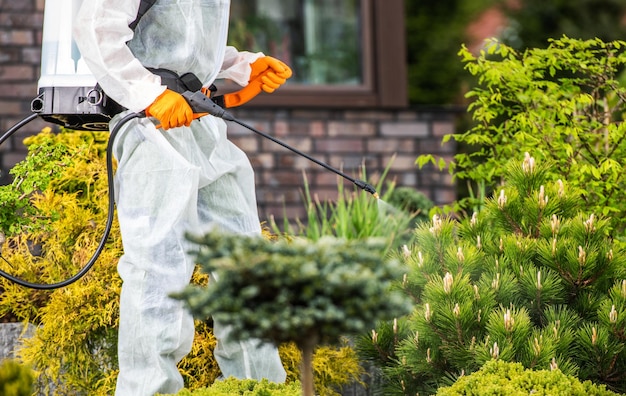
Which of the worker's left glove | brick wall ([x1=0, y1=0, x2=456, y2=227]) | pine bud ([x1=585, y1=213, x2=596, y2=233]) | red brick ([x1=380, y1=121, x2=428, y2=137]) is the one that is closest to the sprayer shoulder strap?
the worker's left glove

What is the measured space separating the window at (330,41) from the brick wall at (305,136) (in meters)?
0.25

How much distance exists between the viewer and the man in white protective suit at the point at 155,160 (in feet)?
10.1

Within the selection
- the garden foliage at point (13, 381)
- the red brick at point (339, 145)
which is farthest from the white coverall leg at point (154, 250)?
the red brick at point (339, 145)

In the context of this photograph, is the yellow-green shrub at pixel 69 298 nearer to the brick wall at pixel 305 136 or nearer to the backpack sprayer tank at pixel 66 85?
the backpack sprayer tank at pixel 66 85

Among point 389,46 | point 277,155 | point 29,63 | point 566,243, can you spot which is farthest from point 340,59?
point 566,243

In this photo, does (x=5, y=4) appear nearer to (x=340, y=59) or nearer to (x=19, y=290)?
(x=340, y=59)

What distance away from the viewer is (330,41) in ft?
22.7

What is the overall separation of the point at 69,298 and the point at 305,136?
285cm

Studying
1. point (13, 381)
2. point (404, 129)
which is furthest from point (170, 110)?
point (404, 129)

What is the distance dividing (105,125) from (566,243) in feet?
5.18

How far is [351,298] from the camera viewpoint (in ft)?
7.04

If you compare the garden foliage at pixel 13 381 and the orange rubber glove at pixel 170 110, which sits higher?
the orange rubber glove at pixel 170 110

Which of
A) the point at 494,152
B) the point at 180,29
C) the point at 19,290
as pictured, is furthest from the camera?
the point at 494,152

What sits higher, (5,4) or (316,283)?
(5,4)
